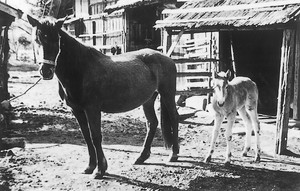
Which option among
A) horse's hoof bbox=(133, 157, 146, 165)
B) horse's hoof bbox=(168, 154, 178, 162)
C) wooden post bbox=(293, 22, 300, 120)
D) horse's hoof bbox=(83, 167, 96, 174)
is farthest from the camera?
wooden post bbox=(293, 22, 300, 120)

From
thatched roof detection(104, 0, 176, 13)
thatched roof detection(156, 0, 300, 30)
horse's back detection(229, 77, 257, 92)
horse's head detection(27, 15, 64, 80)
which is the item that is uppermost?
thatched roof detection(104, 0, 176, 13)

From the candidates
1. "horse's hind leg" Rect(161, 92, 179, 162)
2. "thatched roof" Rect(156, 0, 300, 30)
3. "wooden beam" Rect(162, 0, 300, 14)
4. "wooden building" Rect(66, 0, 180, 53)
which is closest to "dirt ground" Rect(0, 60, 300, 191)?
"horse's hind leg" Rect(161, 92, 179, 162)

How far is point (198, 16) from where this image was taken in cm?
1080

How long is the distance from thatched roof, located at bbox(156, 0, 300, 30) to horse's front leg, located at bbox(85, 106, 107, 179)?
478 cm

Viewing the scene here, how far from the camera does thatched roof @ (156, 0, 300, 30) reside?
27.8ft

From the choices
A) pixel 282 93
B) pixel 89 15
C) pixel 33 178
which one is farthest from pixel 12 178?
pixel 89 15

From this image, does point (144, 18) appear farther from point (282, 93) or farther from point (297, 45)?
point (282, 93)

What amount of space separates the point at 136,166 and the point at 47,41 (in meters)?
2.99

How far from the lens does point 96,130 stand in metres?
5.96

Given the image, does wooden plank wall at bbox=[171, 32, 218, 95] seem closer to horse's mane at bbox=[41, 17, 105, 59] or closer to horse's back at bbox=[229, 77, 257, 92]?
horse's back at bbox=[229, 77, 257, 92]

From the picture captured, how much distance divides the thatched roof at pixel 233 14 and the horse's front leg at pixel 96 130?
188 inches

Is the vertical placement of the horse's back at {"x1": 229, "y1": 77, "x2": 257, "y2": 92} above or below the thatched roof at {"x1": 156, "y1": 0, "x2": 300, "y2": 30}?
below

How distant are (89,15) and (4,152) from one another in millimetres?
14627

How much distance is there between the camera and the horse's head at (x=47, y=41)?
17.8 feet
